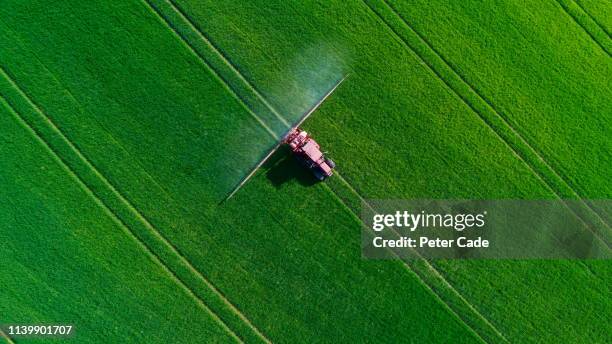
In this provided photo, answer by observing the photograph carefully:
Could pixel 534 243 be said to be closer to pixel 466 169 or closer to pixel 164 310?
pixel 466 169

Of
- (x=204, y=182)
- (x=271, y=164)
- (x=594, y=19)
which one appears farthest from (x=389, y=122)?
(x=594, y=19)

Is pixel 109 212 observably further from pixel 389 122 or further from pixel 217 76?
pixel 389 122

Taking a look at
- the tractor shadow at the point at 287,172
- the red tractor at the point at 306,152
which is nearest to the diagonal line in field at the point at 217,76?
the red tractor at the point at 306,152

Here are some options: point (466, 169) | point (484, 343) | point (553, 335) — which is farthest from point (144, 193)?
point (553, 335)

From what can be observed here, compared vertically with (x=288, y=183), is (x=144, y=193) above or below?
below

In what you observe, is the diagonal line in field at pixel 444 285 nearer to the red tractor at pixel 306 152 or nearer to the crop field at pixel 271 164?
the crop field at pixel 271 164

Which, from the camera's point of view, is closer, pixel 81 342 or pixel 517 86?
pixel 81 342
